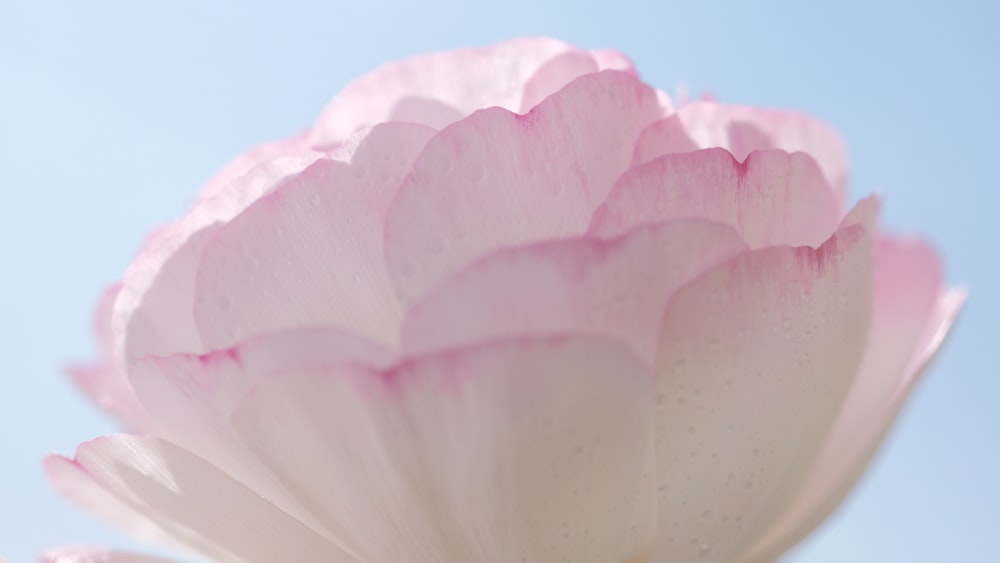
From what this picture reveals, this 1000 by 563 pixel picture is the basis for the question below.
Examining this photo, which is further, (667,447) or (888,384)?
(888,384)

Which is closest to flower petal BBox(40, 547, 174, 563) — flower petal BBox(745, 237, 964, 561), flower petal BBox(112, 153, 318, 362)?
flower petal BBox(112, 153, 318, 362)

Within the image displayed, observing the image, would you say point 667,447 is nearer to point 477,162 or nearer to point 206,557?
point 477,162

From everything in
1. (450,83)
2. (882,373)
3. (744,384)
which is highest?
(450,83)

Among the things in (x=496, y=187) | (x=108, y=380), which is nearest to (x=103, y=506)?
(x=108, y=380)

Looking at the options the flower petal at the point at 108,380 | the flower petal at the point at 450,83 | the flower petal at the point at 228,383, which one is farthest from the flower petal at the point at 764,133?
the flower petal at the point at 108,380

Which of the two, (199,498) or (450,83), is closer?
(199,498)

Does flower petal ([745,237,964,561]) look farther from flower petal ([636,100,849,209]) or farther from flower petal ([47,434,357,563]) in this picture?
flower petal ([47,434,357,563])

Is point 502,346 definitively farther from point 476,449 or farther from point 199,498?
point 199,498

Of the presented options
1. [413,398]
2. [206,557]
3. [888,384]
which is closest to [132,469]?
[206,557]
